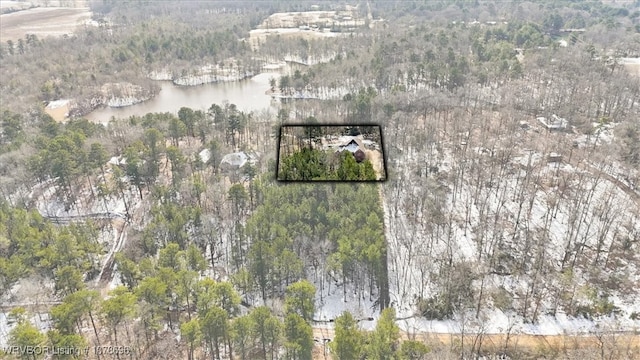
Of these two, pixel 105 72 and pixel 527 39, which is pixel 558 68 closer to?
pixel 527 39

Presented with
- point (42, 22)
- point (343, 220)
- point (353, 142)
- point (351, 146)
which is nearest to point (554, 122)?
point (353, 142)

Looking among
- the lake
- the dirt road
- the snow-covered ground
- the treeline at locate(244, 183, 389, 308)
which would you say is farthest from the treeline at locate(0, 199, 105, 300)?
the lake

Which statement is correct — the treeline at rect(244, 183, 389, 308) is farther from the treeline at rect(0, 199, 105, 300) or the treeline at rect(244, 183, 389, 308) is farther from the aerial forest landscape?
the treeline at rect(0, 199, 105, 300)

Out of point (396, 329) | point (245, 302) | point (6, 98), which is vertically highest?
point (6, 98)

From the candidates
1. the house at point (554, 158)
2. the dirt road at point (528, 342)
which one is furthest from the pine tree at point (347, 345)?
the house at point (554, 158)

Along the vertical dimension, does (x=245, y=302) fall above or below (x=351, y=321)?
below

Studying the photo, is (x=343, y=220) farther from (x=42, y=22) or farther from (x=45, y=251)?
(x=42, y=22)

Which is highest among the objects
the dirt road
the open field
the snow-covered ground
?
the open field

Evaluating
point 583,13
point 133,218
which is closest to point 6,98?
point 133,218
